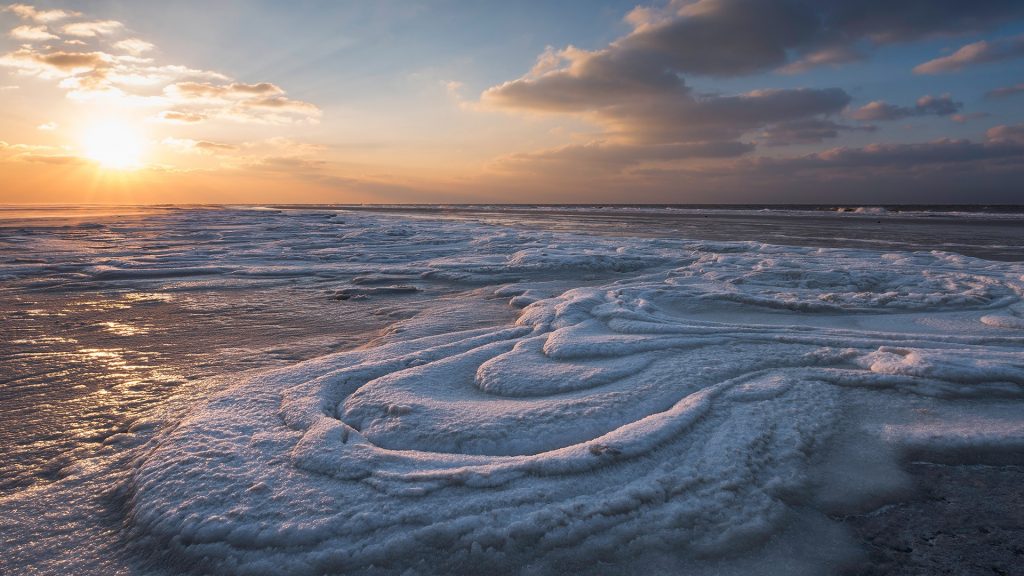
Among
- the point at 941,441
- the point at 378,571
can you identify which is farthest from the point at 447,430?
the point at 941,441

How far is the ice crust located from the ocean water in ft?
0.04

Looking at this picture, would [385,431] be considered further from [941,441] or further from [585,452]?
[941,441]

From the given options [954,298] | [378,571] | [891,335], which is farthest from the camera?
[954,298]

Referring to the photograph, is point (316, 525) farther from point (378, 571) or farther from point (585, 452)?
point (585, 452)

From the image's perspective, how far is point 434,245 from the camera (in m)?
13.0

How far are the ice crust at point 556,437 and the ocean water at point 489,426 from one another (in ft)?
0.04

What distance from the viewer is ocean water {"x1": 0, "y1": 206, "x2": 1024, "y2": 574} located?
1685mm

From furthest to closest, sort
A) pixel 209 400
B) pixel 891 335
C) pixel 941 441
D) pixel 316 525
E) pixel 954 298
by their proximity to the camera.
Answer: pixel 954 298 < pixel 891 335 < pixel 209 400 < pixel 941 441 < pixel 316 525

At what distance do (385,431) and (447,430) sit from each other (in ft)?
1.00

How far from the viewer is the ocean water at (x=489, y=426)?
5.53 feet

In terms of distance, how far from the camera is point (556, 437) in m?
2.37

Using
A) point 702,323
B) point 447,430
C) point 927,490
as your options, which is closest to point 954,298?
point 702,323

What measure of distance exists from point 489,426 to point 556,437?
0.33 meters

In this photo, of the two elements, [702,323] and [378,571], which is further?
[702,323]
